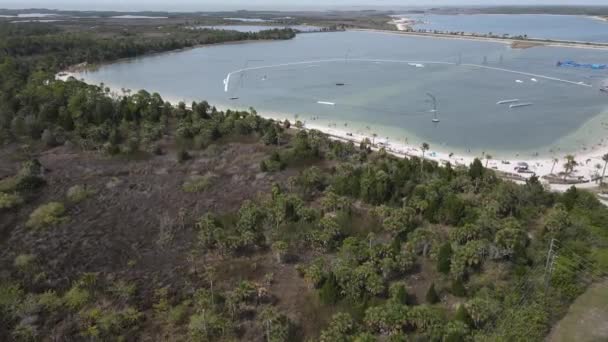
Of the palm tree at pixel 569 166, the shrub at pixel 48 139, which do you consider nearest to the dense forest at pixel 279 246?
the shrub at pixel 48 139

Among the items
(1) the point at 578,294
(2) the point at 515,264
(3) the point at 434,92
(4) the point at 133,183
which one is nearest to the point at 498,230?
(2) the point at 515,264

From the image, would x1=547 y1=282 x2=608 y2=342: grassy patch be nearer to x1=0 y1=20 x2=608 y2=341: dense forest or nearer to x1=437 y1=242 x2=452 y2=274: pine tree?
x1=0 y1=20 x2=608 y2=341: dense forest

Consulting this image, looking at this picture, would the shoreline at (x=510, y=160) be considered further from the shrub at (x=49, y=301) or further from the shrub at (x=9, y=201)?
the shrub at (x=49, y=301)

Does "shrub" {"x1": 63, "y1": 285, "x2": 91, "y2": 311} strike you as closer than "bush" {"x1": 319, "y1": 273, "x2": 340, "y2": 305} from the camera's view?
No

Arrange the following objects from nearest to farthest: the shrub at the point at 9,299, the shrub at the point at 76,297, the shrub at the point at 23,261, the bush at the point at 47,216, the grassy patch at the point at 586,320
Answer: the grassy patch at the point at 586,320 < the shrub at the point at 9,299 < the shrub at the point at 76,297 < the shrub at the point at 23,261 < the bush at the point at 47,216

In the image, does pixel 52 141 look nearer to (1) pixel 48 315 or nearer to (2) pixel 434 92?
(1) pixel 48 315

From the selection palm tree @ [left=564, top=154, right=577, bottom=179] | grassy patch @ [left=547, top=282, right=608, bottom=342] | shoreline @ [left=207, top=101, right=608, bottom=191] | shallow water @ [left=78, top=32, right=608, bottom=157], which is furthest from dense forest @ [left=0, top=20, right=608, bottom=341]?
shallow water @ [left=78, top=32, right=608, bottom=157]
